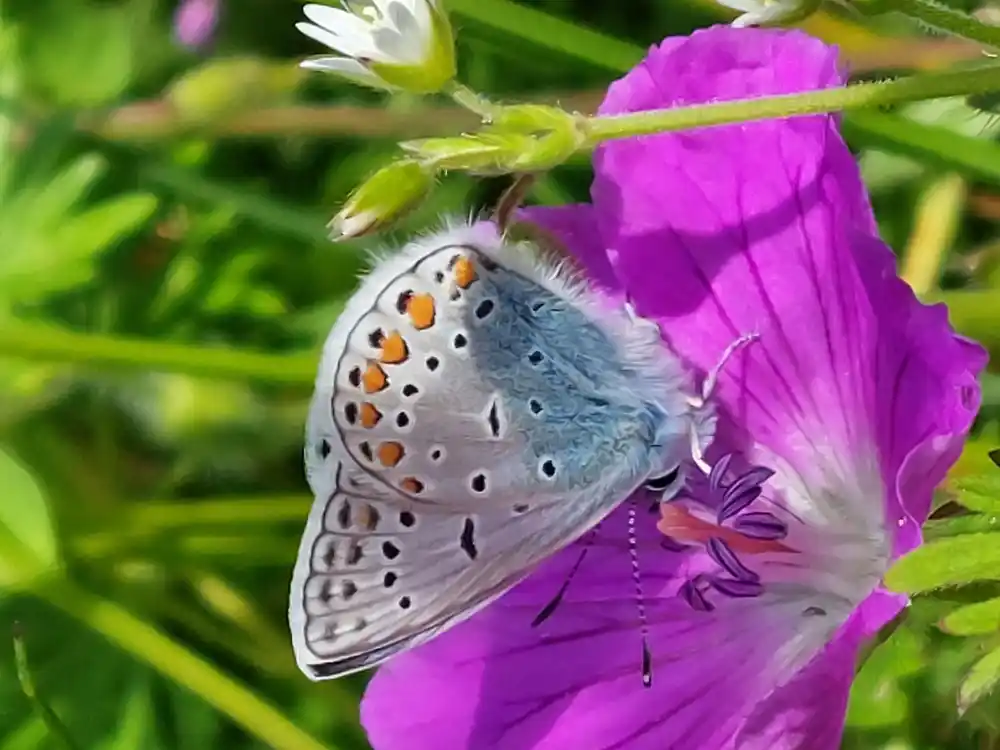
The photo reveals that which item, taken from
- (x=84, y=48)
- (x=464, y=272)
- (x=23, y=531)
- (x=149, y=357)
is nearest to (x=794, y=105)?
(x=464, y=272)

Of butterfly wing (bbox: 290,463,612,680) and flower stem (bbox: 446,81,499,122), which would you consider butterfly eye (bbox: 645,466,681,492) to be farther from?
flower stem (bbox: 446,81,499,122)

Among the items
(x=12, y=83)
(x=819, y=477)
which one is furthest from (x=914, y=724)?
(x=12, y=83)

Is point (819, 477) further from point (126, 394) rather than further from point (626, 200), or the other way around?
point (126, 394)

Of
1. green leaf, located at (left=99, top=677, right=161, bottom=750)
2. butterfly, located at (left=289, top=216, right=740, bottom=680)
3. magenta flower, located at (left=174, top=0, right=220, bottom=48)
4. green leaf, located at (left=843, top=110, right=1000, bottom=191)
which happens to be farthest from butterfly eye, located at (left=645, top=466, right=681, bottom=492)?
magenta flower, located at (left=174, top=0, right=220, bottom=48)

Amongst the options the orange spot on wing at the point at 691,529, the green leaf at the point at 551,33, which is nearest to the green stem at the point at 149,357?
the green leaf at the point at 551,33

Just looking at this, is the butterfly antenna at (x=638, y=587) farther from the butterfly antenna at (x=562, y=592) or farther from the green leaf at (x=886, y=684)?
the green leaf at (x=886, y=684)

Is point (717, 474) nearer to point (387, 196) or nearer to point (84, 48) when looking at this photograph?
point (387, 196)

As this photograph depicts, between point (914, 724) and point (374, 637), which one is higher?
point (374, 637)
